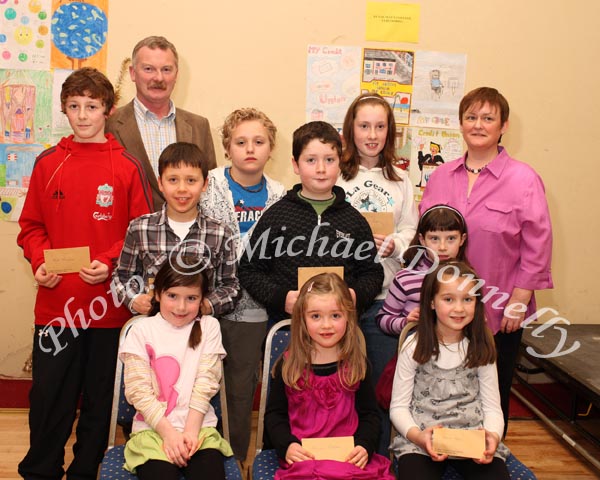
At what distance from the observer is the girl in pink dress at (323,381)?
2.23 meters

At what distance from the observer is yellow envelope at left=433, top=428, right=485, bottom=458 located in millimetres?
2145

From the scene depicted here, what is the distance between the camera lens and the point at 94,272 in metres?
2.57

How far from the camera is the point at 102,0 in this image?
373 cm

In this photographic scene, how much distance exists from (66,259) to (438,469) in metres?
1.58

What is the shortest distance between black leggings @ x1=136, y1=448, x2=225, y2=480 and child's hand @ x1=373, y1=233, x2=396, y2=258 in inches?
43.5

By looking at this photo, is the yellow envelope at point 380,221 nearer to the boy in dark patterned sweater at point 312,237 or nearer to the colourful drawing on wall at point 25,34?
the boy in dark patterned sweater at point 312,237

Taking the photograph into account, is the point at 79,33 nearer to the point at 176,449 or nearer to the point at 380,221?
the point at 380,221

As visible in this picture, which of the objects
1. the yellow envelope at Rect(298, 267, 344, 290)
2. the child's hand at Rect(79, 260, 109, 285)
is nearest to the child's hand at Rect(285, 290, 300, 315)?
the yellow envelope at Rect(298, 267, 344, 290)

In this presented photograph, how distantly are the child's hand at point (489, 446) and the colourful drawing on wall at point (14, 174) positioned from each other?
2.93 meters

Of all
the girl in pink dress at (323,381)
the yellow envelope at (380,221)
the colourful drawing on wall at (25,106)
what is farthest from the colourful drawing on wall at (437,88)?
the colourful drawing on wall at (25,106)

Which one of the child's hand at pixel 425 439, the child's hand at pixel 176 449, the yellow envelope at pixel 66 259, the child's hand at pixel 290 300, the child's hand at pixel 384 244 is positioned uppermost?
the child's hand at pixel 384 244

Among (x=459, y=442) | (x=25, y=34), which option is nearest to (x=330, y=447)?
(x=459, y=442)

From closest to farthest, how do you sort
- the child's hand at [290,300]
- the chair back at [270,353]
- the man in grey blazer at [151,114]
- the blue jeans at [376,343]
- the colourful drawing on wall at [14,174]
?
the chair back at [270,353], the child's hand at [290,300], the blue jeans at [376,343], the man in grey blazer at [151,114], the colourful drawing on wall at [14,174]

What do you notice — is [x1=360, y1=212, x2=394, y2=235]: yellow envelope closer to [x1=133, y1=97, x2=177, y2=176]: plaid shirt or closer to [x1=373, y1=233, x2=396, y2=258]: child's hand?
[x1=373, y1=233, x2=396, y2=258]: child's hand
